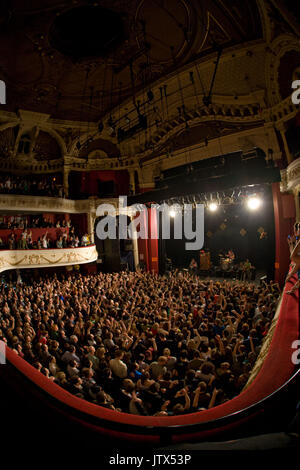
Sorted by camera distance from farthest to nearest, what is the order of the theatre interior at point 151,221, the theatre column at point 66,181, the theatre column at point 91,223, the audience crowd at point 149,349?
the theatre column at point 91,223
the theatre column at point 66,181
the audience crowd at point 149,349
the theatre interior at point 151,221

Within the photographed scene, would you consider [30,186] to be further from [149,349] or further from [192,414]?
[192,414]

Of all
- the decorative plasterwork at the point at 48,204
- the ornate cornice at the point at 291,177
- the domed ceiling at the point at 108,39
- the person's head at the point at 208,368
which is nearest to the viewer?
the person's head at the point at 208,368

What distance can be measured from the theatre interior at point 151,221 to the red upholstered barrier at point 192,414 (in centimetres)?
2

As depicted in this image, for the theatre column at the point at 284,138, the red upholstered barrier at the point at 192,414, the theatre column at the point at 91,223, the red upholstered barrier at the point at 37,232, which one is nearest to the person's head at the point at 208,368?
the red upholstered barrier at the point at 192,414

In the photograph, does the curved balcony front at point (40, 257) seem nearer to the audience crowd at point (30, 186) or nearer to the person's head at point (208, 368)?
the audience crowd at point (30, 186)

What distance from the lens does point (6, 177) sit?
1583 cm

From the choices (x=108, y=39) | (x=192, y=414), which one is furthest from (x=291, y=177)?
(x=192, y=414)

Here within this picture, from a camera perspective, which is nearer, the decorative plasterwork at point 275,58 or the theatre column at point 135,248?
the decorative plasterwork at point 275,58

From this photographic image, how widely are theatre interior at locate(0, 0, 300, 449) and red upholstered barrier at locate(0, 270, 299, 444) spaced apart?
0.02 metres

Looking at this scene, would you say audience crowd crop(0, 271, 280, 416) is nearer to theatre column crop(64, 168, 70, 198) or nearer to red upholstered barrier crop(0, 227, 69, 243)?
red upholstered barrier crop(0, 227, 69, 243)

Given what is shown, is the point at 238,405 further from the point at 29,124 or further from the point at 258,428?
the point at 29,124

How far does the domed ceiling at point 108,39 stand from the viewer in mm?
7145
